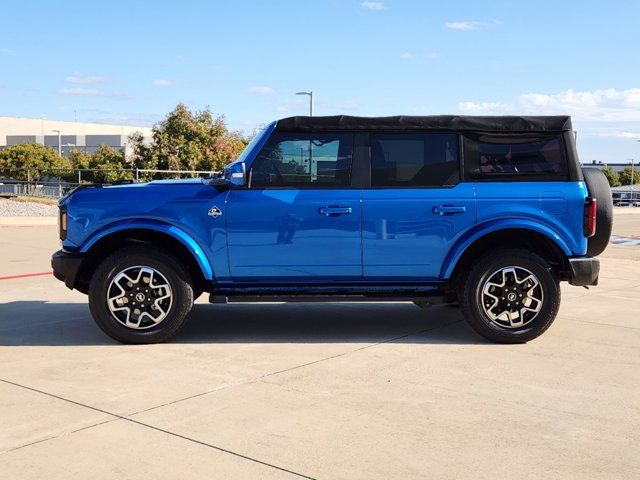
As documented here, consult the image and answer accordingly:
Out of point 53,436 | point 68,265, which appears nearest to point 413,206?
point 68,265

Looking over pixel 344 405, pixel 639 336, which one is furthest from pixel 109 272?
pixel 639 336

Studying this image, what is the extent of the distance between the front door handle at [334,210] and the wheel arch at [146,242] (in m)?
1.08

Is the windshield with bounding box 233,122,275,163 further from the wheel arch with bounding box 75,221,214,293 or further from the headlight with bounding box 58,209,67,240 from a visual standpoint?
the headlight with bounding box 58,209,67,240

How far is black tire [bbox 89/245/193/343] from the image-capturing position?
5969mm

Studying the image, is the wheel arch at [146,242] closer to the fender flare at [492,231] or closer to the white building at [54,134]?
the fender flare at [492,231]

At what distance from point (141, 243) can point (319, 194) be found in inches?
62.9

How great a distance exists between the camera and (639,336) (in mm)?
6508

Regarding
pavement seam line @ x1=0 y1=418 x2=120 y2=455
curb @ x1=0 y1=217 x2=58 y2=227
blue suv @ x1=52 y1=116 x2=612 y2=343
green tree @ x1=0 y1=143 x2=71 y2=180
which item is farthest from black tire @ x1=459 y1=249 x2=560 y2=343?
green tree @ x1=0 y1=143 x2=71 y2=180

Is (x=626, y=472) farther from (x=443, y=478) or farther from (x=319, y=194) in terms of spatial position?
(x=319, y=194)

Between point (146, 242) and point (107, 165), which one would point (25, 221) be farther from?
point (107, 165)

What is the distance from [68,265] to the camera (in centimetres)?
605

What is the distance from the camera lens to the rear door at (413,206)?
6031 mm

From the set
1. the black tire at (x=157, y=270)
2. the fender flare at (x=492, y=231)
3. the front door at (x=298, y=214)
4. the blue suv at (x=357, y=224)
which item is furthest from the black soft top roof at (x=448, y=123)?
the black tire at (x=157, y=270)

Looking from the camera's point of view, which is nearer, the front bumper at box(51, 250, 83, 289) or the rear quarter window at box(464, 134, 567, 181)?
the front bumper at box(51, 250, 83, 289)
